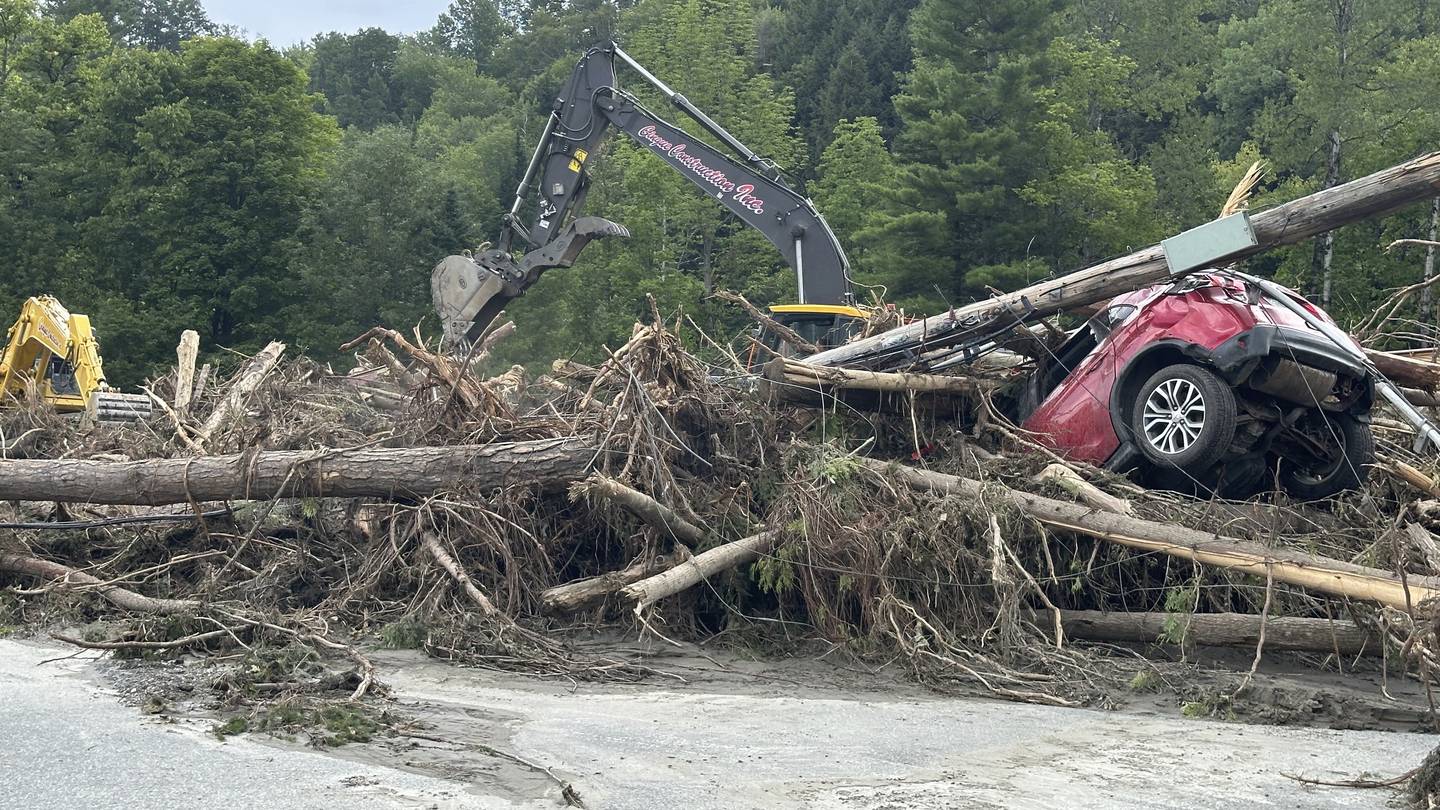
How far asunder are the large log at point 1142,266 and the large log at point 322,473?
215cm

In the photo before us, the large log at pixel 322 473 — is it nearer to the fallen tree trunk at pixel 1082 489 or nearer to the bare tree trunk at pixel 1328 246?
the fallen tree trunk at pixel 1082 489

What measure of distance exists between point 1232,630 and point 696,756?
3.53 metres

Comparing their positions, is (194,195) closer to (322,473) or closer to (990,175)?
(990,175)

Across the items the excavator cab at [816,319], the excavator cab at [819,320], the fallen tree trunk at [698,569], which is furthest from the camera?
the excavator cab at [816,319]

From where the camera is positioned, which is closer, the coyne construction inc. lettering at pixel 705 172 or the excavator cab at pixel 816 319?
the excavator cab at pixel 816 319

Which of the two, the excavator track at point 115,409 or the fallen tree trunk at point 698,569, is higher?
the fallen tree trunk at point 698,569

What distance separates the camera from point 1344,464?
9.70 meters

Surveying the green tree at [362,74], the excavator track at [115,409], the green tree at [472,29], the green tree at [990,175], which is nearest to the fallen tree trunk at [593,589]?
the excavator track at [115,409]

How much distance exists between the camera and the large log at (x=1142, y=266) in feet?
31.3

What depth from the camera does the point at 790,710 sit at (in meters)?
7.18

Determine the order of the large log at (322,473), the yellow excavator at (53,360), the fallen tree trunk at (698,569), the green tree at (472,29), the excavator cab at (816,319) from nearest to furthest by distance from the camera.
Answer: the fallen tree trunk at (698,569)
the large log at (322,473)
the excavator cab at (816,319)
the yellow excavator at (53,360)
the green tree at (472,29)

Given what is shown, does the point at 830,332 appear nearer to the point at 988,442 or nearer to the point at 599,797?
the point at 988,442

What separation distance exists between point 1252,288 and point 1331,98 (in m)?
26.0

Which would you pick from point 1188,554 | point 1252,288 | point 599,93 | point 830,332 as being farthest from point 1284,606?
point 599,93
